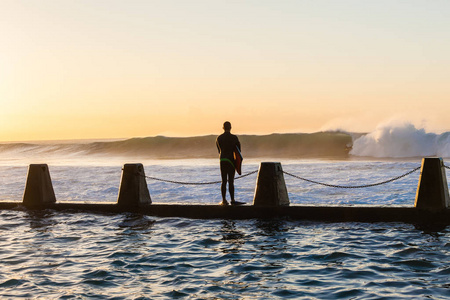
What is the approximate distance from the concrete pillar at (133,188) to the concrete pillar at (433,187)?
5.88 metres

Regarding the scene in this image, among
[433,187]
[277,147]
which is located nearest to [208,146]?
[277,147]

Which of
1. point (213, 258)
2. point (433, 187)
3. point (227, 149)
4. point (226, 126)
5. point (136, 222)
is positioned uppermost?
point (226, 126)

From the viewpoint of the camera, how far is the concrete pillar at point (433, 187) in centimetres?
1025

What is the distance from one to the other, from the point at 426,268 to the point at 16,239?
666 centimetres

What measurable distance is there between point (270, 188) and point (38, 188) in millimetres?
5724

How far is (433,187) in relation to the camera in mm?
10297

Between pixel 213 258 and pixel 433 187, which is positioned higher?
pixel 433 187

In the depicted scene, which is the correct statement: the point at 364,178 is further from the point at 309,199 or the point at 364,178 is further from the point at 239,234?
the point at 239,234

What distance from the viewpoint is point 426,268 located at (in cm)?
705

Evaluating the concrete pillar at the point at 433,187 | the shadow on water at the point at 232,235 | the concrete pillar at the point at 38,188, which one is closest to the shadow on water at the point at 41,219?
the concrete pillar at the point at 38,188

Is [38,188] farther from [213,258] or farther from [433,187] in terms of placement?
[433,187]

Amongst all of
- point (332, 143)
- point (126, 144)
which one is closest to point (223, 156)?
point (332, 143)

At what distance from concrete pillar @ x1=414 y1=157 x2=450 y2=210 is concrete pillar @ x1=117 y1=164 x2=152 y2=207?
19.3ft

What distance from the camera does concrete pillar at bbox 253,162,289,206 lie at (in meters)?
11.3
